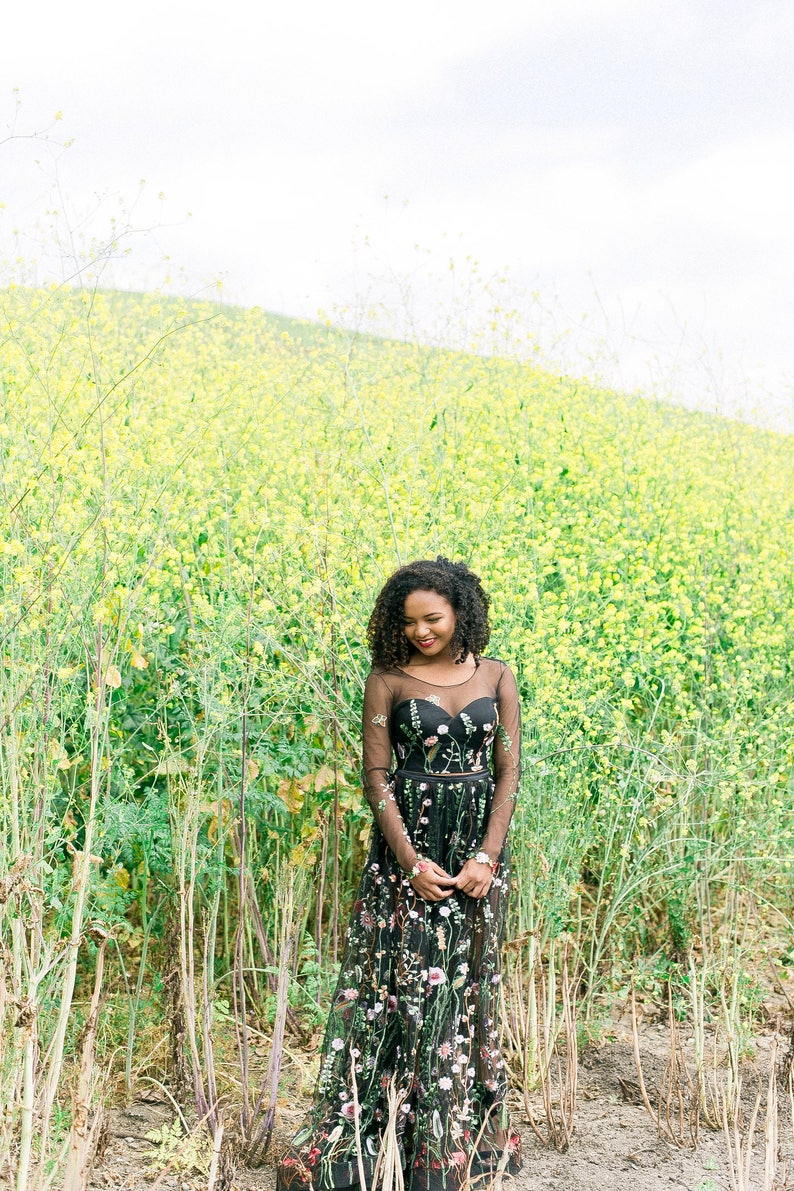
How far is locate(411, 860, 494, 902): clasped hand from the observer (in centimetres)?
311

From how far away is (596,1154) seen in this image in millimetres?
3545

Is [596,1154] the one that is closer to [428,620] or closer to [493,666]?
[493,666]

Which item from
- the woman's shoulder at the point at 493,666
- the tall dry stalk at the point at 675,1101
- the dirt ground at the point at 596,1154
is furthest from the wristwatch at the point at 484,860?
the dirt ground at the point at 596,1154

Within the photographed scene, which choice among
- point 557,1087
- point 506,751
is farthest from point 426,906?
point 557,1087

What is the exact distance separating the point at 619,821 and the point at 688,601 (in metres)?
0.96

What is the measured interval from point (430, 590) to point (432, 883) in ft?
2.55

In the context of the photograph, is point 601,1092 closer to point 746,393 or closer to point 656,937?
point 656,937

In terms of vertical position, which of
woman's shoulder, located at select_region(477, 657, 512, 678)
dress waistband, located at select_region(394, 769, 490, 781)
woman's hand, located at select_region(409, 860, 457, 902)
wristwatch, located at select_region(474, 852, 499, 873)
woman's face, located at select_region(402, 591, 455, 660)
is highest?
woman's face, located at select_region(402, 591, 455, 660)

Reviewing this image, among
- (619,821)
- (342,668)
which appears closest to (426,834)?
(342,668)

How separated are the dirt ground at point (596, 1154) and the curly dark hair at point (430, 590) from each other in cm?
147

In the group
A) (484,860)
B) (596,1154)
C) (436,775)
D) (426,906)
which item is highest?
(436,775)

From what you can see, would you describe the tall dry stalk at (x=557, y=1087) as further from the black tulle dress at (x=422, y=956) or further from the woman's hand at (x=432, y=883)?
the woman's hand at (x=432, y=883)

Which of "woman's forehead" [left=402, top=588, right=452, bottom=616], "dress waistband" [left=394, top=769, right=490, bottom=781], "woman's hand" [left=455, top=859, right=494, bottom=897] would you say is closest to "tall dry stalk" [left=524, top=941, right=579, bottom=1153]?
"woman's hand" [left=455, top=859, right=494, bottom=897]

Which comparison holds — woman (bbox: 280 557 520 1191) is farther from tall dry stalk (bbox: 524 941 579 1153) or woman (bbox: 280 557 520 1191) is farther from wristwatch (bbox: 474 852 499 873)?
tall dry stalk (bbox: 524 941 579 1153)
